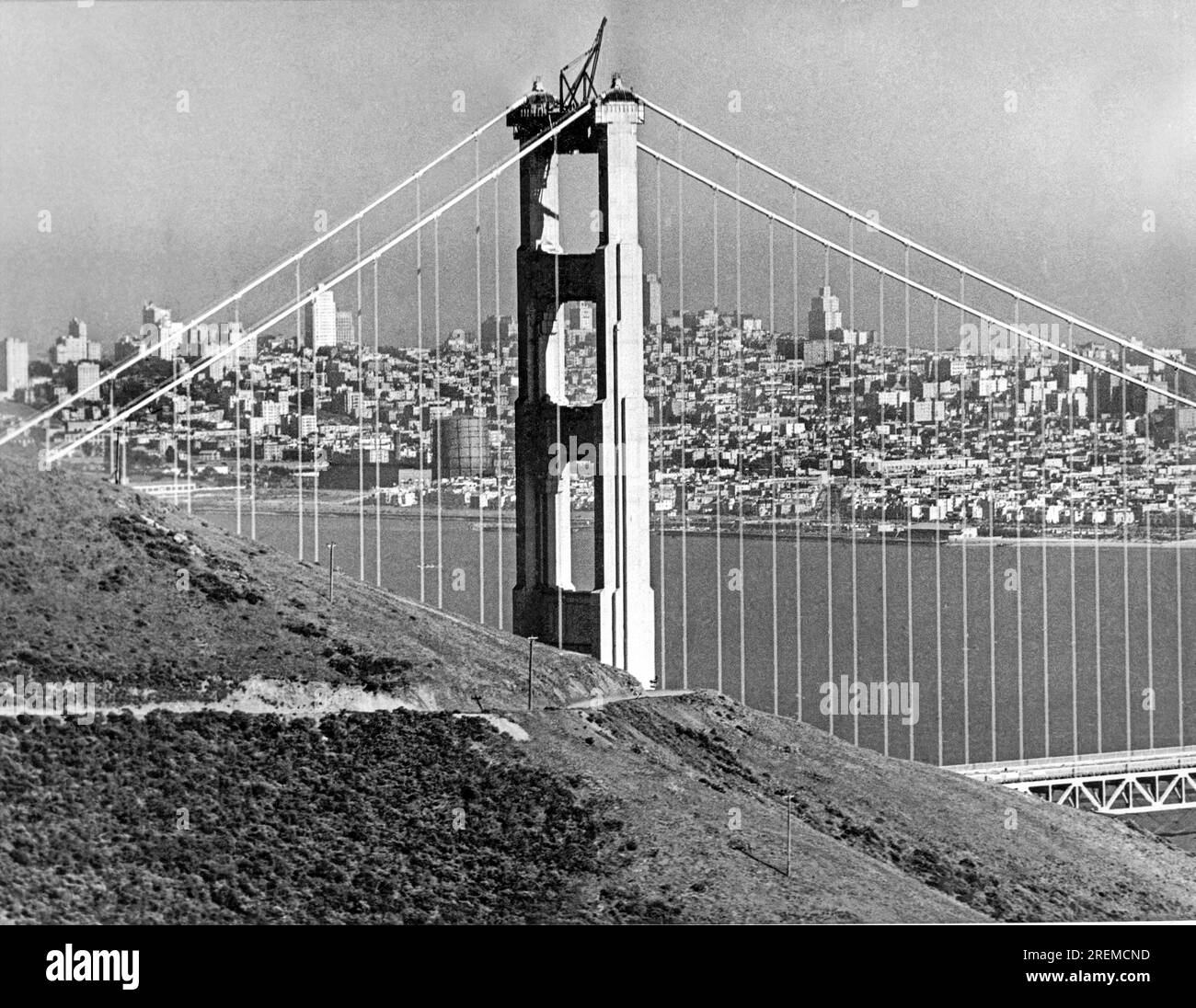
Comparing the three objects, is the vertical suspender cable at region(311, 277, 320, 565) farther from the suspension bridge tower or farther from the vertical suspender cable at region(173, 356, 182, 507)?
the suspension bridge tower

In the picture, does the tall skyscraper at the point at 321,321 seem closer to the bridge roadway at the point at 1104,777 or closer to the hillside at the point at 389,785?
the hillside at the point at 389,785

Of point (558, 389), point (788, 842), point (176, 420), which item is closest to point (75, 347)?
point (176, 420)

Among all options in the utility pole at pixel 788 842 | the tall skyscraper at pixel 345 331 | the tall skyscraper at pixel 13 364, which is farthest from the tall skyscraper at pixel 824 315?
the tall skyscraper at pixel 13 364

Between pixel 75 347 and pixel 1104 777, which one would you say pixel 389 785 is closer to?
pixel 75 347

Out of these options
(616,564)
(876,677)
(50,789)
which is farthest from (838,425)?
(50,789)

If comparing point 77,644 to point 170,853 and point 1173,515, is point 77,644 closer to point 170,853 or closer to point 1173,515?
point 170,853

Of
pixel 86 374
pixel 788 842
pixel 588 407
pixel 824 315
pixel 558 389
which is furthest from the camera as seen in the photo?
pixel 824 315

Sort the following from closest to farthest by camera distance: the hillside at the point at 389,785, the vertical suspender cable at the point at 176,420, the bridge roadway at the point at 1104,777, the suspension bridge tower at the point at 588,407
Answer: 1. the hillside at the point at 389,785
2. the vertical suspender cable at the point at 176,420
3. the suspension bridge tower at the point at 588,407
4. the bridge roadway at the point at 1104,777

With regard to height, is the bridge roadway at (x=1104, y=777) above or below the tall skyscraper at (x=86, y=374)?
below
